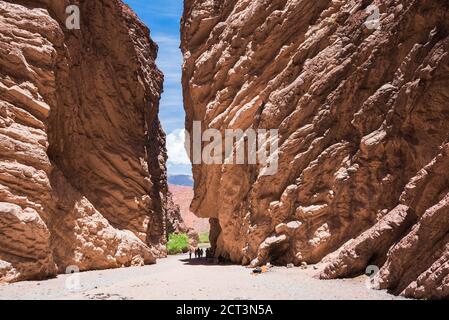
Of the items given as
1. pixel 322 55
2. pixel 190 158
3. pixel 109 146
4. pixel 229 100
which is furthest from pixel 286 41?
pixel 109 146

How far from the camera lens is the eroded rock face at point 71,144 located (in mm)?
17078

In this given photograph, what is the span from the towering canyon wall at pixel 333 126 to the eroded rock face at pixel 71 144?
4.31 metres

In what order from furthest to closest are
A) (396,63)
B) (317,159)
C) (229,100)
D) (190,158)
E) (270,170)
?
(190,158) → (229,100) → (270,170) → (317,159) → (396,63)

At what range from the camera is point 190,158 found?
28234 mm

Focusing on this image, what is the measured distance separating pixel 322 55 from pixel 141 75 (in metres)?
15.4

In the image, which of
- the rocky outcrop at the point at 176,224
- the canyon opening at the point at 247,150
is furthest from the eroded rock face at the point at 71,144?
the rocky outcrop at the point at 176,224

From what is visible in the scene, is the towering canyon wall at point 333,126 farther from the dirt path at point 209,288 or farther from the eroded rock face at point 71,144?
the eroded rock face at point 71,144

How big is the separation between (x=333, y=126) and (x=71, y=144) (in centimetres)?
1359

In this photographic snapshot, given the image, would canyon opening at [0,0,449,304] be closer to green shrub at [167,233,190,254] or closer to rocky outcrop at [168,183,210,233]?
green shrub at [167,233,190,254]

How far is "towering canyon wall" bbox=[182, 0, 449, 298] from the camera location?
13070 millimetres

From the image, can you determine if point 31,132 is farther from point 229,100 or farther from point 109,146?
point 229,100

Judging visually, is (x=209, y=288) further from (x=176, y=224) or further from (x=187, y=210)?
(x=187, y=210)

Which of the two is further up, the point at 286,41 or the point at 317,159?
the point at 286,41

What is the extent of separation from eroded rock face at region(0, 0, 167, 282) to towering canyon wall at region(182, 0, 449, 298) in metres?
4.31
